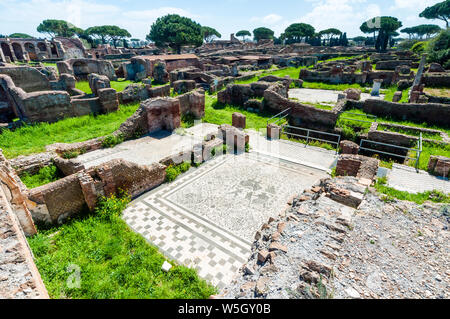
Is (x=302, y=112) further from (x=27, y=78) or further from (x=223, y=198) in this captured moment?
(x=27, y=78)

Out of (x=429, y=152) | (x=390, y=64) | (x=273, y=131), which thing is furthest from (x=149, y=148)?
(x=390, y=64)

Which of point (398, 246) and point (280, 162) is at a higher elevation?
point (398, 246)

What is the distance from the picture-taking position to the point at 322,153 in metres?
Result: 11.2

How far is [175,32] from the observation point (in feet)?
160

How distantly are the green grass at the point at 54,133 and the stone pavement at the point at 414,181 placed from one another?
1343 centimetres

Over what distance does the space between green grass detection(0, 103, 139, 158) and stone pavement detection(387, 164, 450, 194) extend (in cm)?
1343

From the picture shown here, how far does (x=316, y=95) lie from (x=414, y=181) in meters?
15.6

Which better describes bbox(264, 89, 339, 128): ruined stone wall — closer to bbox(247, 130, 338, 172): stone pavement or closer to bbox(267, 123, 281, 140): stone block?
bbox(267, 123, 281, 140): stone block

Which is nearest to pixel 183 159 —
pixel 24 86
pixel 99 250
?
pixel 99 250

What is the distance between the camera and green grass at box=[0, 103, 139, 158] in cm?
1059

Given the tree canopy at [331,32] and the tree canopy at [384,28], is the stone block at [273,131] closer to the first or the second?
the tree canopy at [384,28]

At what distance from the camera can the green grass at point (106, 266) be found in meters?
4.80
